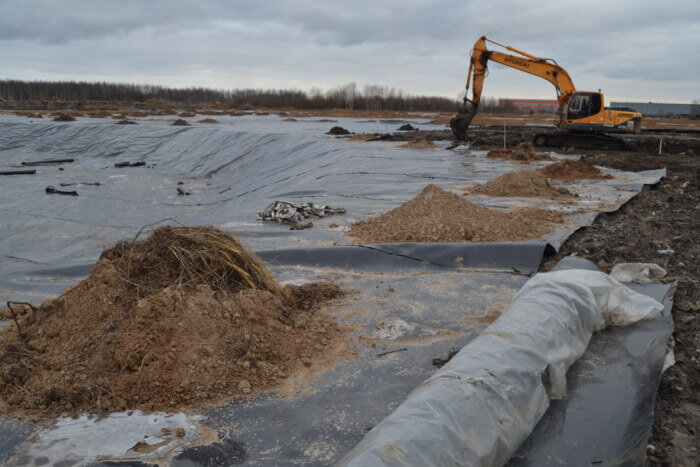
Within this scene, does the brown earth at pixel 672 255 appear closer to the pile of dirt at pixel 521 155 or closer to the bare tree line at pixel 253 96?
the pile of dirt at pixel 521 155

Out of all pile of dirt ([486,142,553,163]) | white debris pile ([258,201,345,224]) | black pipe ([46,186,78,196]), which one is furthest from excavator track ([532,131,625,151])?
black pipe ([46,186,78,196])

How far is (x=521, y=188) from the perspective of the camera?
28.5 ft

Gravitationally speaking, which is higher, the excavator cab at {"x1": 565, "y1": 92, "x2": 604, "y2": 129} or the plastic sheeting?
the excavator cab at {"x1": 565, "y1": 92, "x2": 604, "y2": 129}

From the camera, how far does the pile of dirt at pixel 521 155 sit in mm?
13078

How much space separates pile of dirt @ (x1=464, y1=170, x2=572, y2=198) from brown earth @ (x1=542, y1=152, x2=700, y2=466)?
1.21 meters

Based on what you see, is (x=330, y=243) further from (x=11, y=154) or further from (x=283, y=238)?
(x=11, y=154)

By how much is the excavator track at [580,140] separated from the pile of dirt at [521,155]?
3088 mm

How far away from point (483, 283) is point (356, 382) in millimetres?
2147

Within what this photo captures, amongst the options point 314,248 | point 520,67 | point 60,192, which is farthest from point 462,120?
point 314,248

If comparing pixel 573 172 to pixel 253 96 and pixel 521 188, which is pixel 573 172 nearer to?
pixel 521 188

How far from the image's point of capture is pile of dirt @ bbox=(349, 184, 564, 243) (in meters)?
6.05

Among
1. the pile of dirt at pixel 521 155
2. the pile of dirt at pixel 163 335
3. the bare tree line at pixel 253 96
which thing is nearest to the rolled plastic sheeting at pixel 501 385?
the pile of dirt at pixel 163 335

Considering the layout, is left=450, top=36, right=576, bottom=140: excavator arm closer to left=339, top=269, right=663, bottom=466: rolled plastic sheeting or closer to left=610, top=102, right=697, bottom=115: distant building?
left=339, top=269, right=663, bottom=466: rolled plastic sheeting

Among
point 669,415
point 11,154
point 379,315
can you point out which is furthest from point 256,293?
point 11,154
